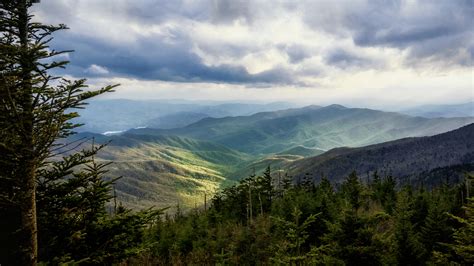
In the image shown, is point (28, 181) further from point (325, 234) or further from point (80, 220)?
point (325, 234)

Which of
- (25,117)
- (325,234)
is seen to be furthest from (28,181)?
(325,234)

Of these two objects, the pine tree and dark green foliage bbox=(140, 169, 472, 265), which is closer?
the pine tree

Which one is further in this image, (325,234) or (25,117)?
(325,234)

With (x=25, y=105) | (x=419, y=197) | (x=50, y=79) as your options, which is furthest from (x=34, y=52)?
(x=419, y=197)

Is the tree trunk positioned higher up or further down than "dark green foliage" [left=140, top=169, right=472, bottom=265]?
higher up

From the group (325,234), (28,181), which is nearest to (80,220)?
(28,181)

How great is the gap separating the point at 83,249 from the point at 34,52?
18.8ft

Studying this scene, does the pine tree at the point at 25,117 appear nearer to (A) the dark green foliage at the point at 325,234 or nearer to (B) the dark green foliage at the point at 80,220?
(B) the dark green foliage at the point at 80,220

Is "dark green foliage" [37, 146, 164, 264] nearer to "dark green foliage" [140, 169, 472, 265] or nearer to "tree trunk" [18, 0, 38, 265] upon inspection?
"tree trunk" [18, 0, 38, 265]

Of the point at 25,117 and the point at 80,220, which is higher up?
the point at 25,117

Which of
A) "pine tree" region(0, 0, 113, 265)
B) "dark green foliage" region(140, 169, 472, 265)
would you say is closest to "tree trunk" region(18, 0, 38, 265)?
"pine tree" region(0, 0, 113, 265)

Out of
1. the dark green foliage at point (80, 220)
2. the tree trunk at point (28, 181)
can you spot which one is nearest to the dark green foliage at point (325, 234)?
the dark green foliage at point (80, 220)

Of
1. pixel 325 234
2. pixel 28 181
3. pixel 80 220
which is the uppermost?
pixel 28 181

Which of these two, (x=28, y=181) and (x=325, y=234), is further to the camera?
(x=325, y=234)
